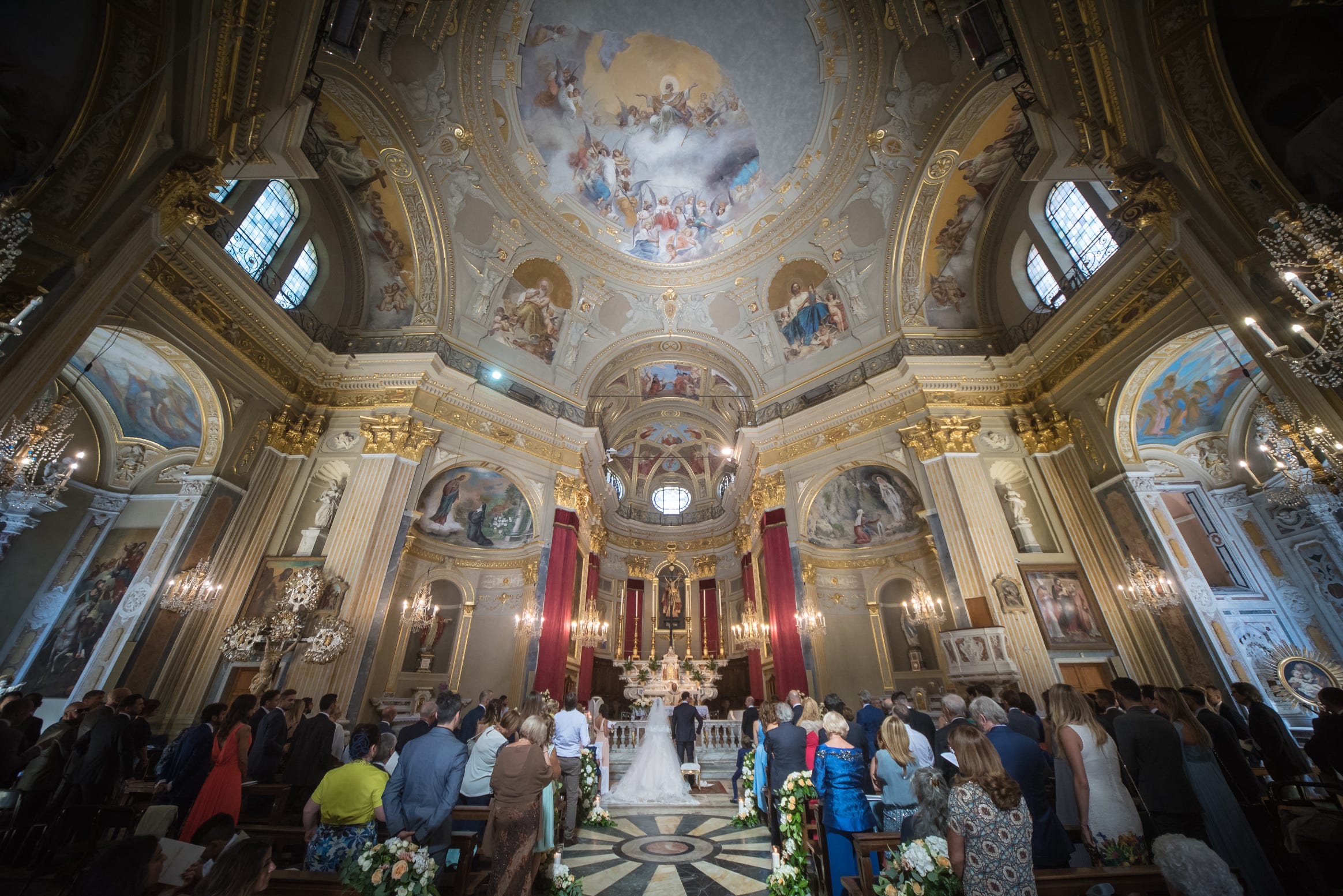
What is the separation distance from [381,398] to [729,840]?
36.5 ft

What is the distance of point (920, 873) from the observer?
9.27 feet

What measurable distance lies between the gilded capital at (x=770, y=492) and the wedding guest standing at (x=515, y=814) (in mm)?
11058

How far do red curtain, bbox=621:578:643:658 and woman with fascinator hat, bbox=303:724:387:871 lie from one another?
56.5 ft

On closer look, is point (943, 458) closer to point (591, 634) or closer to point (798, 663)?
point (798, 663)

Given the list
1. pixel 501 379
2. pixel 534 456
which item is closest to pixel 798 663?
pixel 534 456

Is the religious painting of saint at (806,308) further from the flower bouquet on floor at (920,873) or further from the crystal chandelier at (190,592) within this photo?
the crystal chandelier at (190,592)

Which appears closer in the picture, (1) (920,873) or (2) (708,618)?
(1) (920,873)

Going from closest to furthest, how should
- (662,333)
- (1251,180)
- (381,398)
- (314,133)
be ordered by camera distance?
(1251,180), (314,133), (381,398), (662,333)

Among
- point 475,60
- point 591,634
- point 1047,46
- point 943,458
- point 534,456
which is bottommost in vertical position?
point 591,634

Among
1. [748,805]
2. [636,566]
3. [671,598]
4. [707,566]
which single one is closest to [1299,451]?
[748,805]

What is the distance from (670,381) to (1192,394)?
14.2m

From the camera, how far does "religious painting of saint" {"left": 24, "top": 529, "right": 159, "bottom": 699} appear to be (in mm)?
8805

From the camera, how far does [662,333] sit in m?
16.5

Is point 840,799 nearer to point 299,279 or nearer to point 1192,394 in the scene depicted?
point 1192,394
